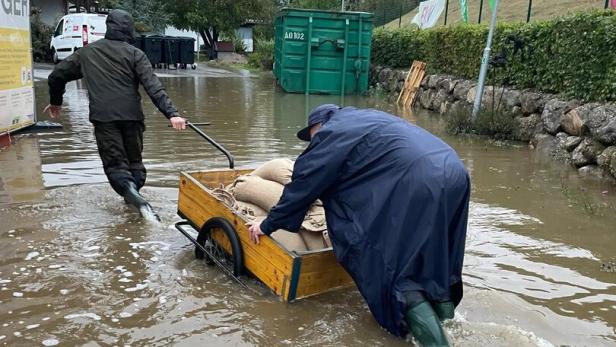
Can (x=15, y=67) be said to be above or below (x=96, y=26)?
below

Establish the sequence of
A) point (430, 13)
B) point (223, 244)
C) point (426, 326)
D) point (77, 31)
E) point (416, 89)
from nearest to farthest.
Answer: point (426, 326) < point (223, 244) < point (416, 89) < point (430, 13) < point (77, 31)

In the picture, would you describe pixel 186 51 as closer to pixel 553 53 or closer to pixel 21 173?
pixel 553 53

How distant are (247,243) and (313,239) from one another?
426mm

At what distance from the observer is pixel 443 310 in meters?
3.40

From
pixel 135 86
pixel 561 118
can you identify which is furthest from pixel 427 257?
pixel 561 118

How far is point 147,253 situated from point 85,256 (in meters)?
0.45

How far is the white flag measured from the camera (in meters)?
16.9

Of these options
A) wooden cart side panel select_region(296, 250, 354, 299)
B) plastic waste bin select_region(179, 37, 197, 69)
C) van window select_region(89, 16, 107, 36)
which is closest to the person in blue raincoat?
wooden cart side panel select_region(296, 250, 354, 299)

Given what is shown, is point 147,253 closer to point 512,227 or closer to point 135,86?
point 135,86

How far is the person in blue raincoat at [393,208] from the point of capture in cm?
311

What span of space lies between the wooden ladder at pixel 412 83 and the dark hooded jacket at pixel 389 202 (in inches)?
522

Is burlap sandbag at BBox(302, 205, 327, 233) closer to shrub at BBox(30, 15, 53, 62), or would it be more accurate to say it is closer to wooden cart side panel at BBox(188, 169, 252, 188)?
wooden cart side panel at BBox(188, 169, 252, 188)

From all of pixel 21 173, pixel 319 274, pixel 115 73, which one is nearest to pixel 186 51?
pixel 21 173

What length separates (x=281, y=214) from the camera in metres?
3.50
